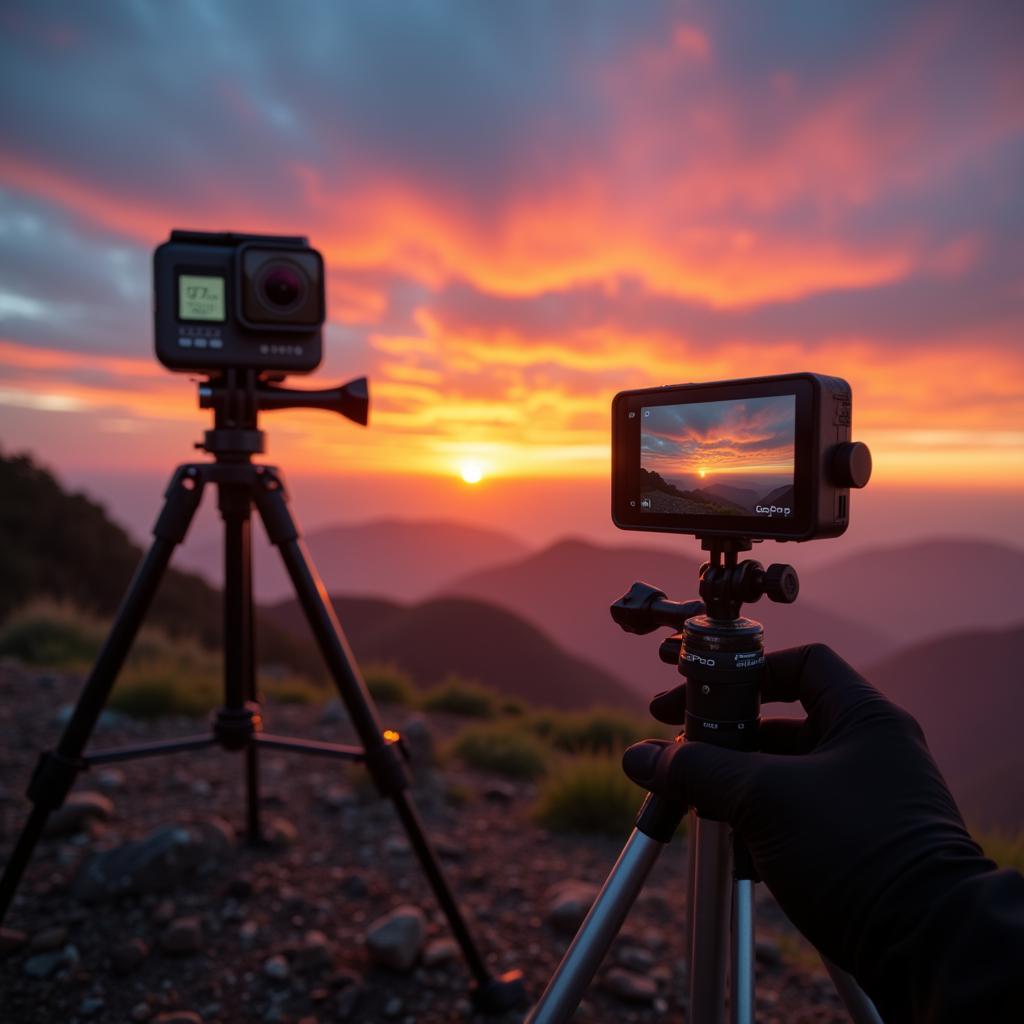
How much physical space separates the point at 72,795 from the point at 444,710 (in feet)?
12.1

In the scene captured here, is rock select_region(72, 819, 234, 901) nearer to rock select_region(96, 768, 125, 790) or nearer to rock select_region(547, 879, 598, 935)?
rock select_region(96, 768, 125, 790)

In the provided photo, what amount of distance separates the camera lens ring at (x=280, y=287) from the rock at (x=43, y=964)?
256cm

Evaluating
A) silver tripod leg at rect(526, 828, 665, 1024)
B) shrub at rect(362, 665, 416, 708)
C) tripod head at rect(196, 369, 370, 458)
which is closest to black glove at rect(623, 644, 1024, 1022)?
silver tripod leg at rect(526, 828, 665, 1024)

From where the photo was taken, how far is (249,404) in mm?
2328

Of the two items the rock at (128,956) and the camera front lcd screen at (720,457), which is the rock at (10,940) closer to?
the rock at (128,956)

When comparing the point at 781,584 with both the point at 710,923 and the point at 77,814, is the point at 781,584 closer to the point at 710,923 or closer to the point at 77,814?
the point at 710,923

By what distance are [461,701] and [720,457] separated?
615 centimetres

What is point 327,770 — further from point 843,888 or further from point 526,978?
point 843,888

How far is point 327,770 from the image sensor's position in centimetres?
445

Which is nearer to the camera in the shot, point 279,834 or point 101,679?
point 101,679

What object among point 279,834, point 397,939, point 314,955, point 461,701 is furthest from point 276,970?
point 461,701

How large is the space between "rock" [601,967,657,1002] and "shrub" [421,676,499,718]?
432 centimetres

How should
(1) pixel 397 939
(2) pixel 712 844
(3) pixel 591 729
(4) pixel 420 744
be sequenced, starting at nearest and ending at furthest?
(2) pixel 712 844 < (1) pixel 397 939 < (4) pixel 420 744 < (3) pixel 591 729

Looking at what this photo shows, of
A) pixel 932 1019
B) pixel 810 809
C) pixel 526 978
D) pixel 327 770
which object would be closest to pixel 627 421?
pixel 810 809
